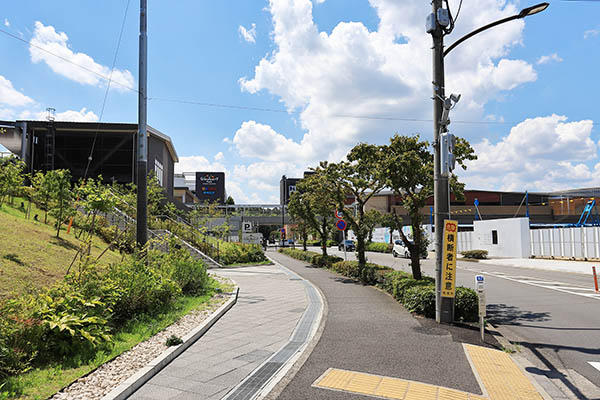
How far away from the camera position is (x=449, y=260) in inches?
326

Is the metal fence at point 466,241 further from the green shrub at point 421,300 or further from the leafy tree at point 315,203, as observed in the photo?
the green shrub at point 421,300

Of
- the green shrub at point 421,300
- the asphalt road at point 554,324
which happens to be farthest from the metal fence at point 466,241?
the green shrub at point 421,300

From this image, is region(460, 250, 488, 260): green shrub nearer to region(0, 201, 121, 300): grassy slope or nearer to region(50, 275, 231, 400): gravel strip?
region(0, 201, 121, 300): grassy slope

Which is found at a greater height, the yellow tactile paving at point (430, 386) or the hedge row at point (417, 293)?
the hedge row at point (417, 293)

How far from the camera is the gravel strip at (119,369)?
441 cm

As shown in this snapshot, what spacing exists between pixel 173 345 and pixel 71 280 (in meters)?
2.23

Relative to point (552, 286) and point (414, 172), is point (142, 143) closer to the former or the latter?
point (414, 172)

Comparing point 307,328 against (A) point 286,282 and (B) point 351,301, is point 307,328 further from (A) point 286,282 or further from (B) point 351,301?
(A) point 286,282

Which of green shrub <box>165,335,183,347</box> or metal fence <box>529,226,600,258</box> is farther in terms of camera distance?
metal fence <box>529,226,600,258</box>

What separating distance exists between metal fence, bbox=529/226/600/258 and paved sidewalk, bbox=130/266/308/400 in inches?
860

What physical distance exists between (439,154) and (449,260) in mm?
2312

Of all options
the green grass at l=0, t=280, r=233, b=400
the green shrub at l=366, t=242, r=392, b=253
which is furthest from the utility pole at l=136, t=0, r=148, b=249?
the green shrub at l=366, t=242, r=392, b=253

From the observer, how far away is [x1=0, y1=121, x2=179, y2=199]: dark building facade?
3384 cm

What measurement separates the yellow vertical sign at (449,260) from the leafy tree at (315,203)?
9.69 m
